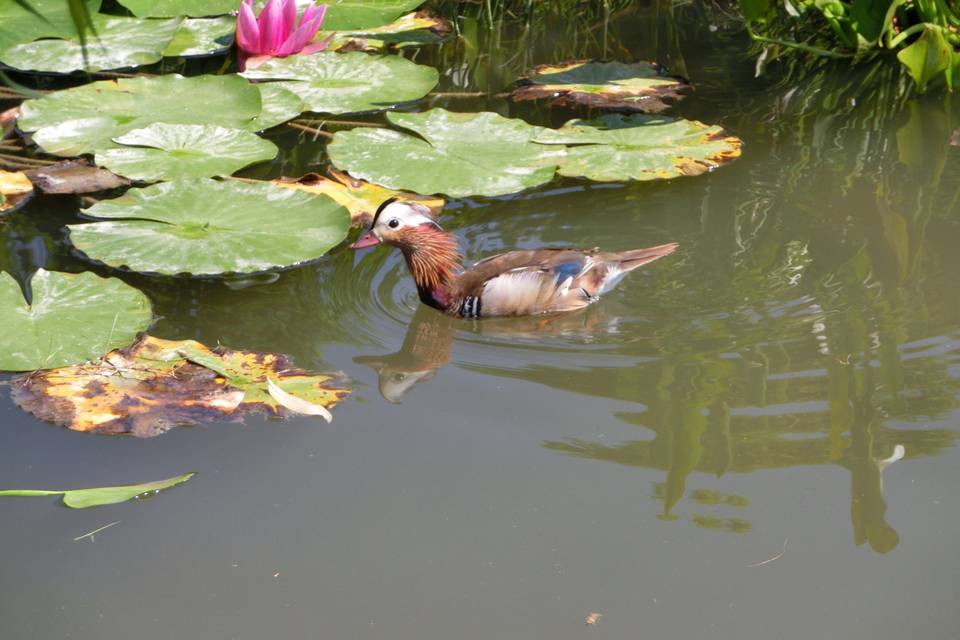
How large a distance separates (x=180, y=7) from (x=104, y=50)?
1.92 feet

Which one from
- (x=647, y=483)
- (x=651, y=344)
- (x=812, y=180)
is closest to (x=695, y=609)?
(x=647, y=483)

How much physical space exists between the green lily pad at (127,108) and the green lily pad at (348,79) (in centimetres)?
35

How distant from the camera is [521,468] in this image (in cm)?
334

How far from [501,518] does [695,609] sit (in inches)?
23.0

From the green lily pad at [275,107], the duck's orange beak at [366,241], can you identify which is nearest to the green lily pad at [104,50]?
the green lily pad at [275,107]

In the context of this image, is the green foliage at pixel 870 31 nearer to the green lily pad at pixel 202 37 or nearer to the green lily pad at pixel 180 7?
the green lily pad at pixel 180 7

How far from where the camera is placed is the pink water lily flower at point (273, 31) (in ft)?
20.1

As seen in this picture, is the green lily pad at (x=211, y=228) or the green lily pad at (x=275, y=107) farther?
the green lily pad at (x=275, y=107)

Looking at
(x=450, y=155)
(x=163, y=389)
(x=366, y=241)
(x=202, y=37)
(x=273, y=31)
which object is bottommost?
(x=163, y=389)

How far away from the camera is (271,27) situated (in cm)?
614

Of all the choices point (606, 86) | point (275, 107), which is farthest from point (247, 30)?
point (606, 86)

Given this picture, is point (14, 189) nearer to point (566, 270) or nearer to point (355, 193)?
point (355, 193)

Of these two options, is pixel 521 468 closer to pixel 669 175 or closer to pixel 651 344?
pixel 651 344

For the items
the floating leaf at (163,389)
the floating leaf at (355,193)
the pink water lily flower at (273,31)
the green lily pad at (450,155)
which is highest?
the pink water lily flower at (273,31)
